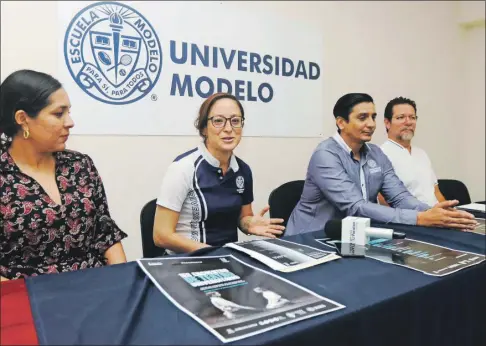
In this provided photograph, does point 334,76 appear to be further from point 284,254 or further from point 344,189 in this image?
point 284,254

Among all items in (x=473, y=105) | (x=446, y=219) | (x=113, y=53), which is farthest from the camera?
(x=473, y=105)

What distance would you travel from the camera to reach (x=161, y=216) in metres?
1.51

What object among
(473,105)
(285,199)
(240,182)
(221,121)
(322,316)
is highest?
(473,105)

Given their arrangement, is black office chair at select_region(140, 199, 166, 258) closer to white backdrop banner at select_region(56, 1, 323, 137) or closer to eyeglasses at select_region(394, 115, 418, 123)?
white backdrop banner at select_region(56, 1, 323, 137)

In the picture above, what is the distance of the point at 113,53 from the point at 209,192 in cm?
94

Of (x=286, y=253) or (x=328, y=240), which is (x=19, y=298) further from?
(x=328, y=240)

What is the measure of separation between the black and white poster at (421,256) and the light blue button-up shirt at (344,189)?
0.39m

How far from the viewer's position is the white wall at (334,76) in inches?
71.0

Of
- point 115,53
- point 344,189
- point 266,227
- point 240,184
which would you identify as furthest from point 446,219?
point 115,53

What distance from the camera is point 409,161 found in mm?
2477

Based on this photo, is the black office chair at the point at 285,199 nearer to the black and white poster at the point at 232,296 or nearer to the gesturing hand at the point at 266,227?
the gesturing hand at the point at 266,227

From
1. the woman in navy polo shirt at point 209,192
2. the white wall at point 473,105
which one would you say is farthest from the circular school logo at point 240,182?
the white wall at point 473,105

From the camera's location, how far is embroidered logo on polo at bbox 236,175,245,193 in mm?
1665

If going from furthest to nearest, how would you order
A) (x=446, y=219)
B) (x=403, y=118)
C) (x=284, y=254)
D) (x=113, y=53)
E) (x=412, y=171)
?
(x=403, y=118) < (x=412, y=171) < (x=113, y=53) < (x=446, y=219) < (x=284, y=254)
